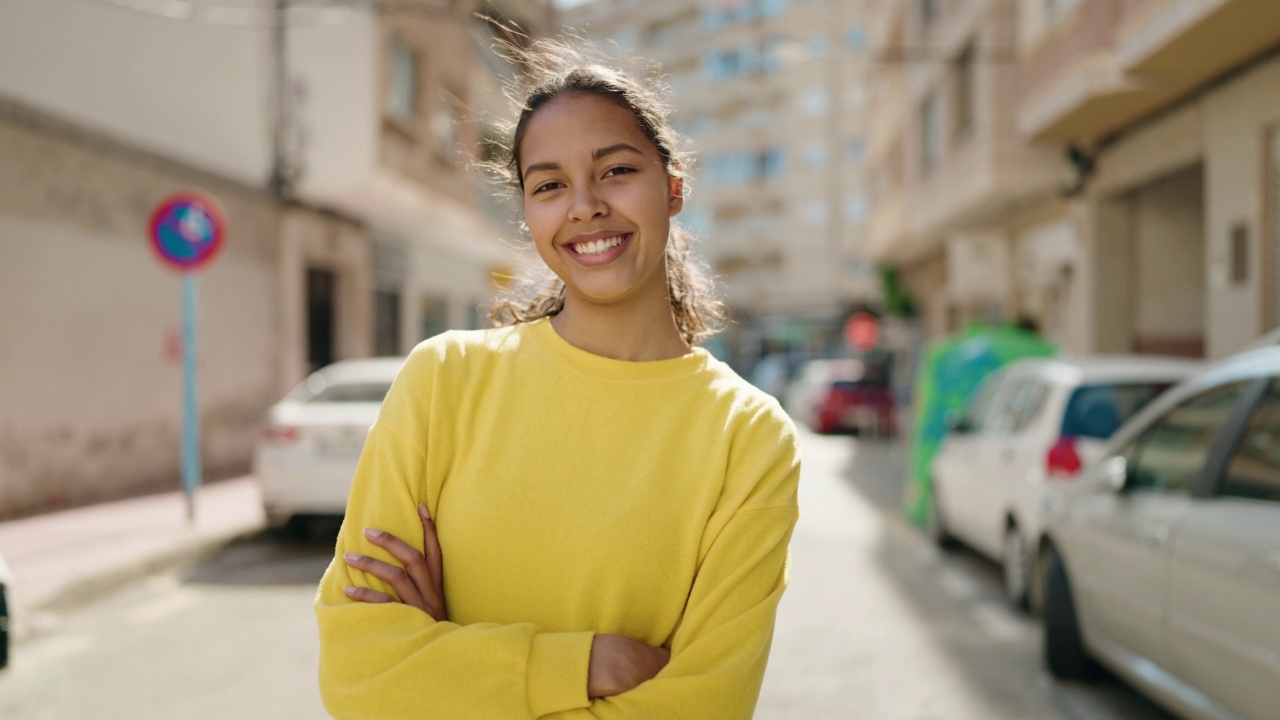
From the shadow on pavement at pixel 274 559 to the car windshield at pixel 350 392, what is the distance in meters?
1.17

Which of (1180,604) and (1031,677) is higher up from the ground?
(1180,604)

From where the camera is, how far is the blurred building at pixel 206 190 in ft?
36.5

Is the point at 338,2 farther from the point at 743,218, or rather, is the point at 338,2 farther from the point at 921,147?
the point at 743,218

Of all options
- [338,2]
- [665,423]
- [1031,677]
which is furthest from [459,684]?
[338,2]

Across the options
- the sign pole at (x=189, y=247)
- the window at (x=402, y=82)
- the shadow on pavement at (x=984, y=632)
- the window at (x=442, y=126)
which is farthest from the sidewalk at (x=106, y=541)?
the window at (x=442, y=126)

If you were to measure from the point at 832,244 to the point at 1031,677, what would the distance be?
51.6m

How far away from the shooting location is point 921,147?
894 inches

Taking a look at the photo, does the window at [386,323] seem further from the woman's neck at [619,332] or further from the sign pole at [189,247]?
the woman's neck at [619,332]

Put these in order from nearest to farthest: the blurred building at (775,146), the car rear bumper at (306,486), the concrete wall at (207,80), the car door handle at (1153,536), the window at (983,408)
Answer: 1. the car door handle at (1153,536)
2. the window at (983,408)
3. the car rear bumper at (306,486)
4. the concrete wall at (207,80)
5. the blurred building at (775,146)

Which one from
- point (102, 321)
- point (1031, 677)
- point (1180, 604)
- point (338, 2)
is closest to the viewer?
point (1180, 604)

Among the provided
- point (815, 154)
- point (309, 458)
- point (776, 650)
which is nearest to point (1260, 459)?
point (776, 650)

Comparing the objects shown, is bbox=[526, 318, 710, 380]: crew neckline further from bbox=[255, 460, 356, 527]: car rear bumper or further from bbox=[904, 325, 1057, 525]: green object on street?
bbox=[904, 325, 1057, 525]: green object on street

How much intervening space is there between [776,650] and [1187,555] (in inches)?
92.5

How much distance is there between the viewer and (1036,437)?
293 inches
